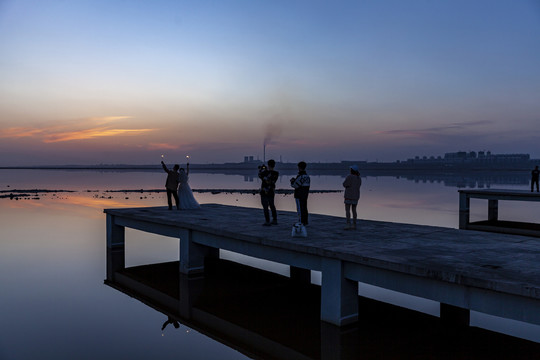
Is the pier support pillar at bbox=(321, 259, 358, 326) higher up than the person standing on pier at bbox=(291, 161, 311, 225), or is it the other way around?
the person standing on pier at bbox=(291, 161, 311, 225)

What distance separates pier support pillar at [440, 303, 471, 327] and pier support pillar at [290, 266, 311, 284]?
15.5 feet

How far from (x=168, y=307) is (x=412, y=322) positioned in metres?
6.56

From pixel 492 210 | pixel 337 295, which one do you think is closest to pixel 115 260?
pixel 337 295

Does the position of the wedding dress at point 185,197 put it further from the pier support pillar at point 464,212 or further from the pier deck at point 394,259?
the pier support pillar at point 464,212

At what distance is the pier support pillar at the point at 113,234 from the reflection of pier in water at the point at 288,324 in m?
4.08

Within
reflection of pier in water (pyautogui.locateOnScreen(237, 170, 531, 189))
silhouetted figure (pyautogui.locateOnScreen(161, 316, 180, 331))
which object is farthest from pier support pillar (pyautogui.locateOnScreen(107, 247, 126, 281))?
reflection of pier in water (pyautogui.locateOnScreen(237, 170, 531, 189))

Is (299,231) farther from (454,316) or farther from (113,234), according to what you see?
(113,234)

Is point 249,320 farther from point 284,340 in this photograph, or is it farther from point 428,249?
point 428,249

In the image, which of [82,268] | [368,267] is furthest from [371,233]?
[82,268]

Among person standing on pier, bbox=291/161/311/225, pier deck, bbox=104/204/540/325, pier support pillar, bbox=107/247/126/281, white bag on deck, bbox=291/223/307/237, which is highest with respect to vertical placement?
person standing on pier, bbox=291/161/311/225

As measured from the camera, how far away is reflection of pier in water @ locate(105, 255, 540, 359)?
942 cm

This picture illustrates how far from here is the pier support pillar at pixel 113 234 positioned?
19891mm

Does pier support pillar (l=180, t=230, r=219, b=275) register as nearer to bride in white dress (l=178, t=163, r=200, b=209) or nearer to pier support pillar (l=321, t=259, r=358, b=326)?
bride in white dress (l=178, t=163, r=200, b=209)

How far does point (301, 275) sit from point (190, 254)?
381cm
